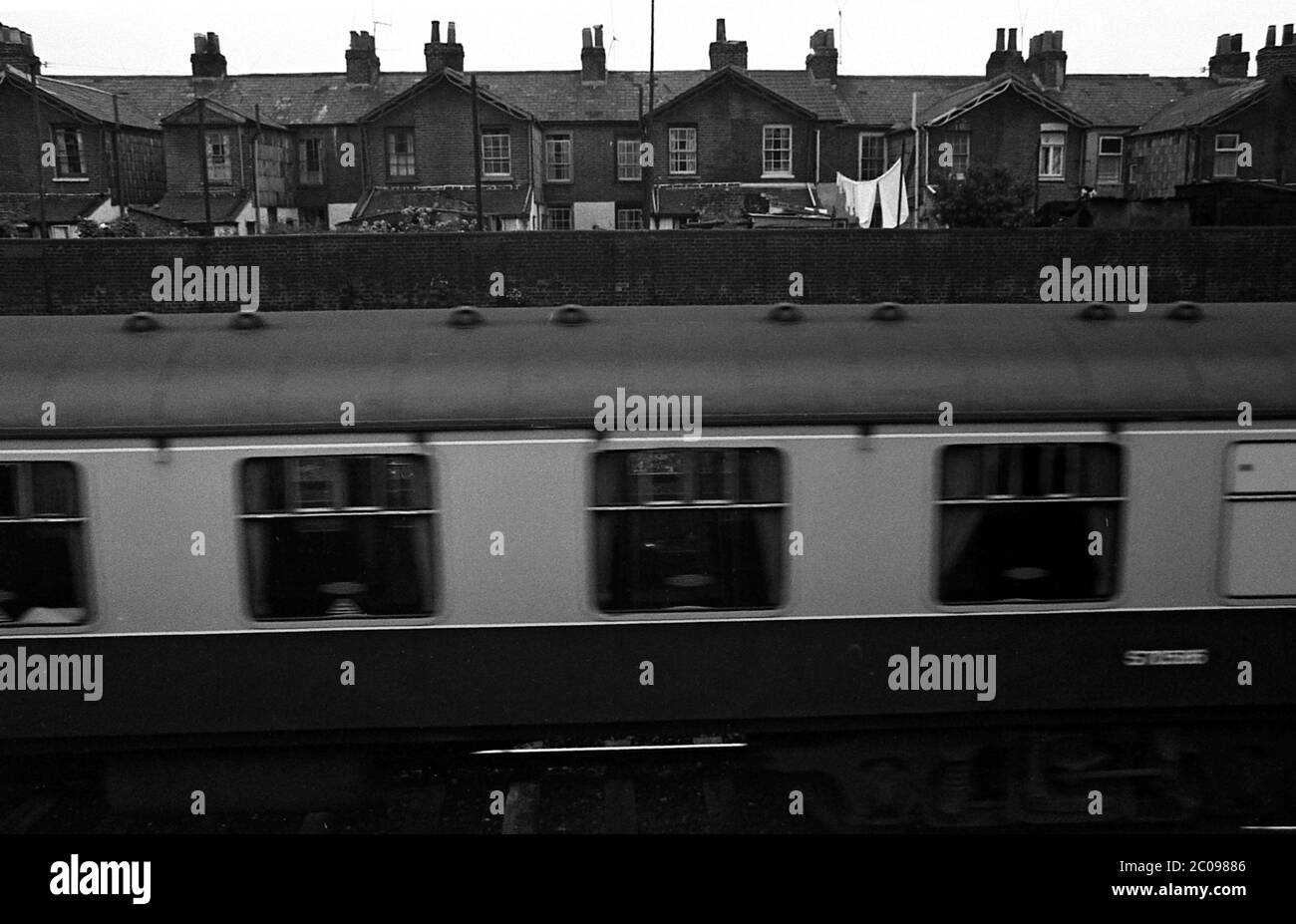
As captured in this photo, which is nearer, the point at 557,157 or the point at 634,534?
the point at 634,534

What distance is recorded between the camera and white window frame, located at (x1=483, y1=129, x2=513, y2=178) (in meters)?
38.1

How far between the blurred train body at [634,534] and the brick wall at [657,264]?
19640 millimetres

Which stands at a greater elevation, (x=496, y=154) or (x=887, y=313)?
(x=496, y=154)

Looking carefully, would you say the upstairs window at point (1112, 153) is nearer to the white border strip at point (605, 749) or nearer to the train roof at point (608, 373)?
the train roof at point (608, 373)

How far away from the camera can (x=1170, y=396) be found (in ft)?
18.9

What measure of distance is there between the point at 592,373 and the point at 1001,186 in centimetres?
2905

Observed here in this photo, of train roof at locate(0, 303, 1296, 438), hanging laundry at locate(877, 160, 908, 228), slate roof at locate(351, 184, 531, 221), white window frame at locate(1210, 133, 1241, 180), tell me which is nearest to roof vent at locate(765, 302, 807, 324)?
train roof at locate(0, 303, 1296, 438)

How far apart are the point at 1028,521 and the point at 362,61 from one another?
129 ft

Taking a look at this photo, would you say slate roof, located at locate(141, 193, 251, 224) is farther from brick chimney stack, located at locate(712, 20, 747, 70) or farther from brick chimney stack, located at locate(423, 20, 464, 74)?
brick chimney stack, located at locate(712, 20, 747, 70)

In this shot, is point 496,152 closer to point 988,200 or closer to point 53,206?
point 53,206

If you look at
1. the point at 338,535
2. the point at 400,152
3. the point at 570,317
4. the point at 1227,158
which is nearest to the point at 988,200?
the point at 1227,158

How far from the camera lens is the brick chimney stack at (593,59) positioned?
3916cm

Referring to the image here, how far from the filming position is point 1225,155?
3622 cm
